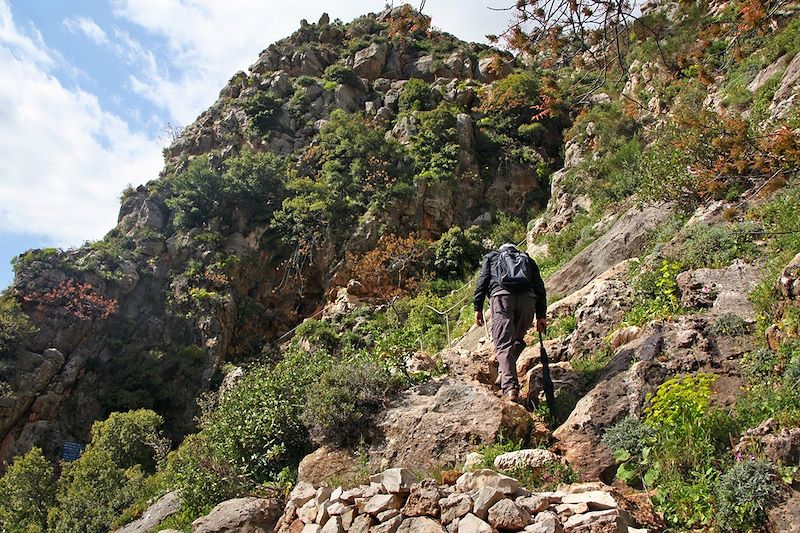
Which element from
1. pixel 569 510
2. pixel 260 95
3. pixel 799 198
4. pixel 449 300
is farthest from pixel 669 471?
pixel 260 95

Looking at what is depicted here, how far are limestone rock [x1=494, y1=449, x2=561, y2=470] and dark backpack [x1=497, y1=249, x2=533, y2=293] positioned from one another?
1917 millimetres

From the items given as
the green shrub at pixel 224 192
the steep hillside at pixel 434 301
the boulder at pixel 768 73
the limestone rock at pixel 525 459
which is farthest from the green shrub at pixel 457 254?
the limestone rock at pixel 525 459

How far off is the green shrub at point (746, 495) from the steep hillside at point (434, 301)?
18mm

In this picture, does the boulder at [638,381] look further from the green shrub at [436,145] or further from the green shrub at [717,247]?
the green shrub at [436,145]

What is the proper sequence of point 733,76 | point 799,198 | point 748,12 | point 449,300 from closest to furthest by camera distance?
point 748,12, point 799,198, point 733,76, point 449,300

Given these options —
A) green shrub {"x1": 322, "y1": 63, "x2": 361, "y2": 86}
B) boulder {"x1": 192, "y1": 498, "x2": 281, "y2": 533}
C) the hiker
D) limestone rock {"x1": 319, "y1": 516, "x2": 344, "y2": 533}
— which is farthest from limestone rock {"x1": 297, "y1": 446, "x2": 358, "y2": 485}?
green shrub {"x1": 322, "y1": 63, "x2": 361, "y2": 86}

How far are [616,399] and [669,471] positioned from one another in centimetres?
107

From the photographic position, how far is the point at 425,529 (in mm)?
3617

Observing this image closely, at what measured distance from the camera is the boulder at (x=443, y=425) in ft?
16.2

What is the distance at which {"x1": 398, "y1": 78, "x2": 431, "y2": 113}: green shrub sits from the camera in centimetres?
2461

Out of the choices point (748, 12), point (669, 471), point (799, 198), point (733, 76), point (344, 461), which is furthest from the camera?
point (733, 76)

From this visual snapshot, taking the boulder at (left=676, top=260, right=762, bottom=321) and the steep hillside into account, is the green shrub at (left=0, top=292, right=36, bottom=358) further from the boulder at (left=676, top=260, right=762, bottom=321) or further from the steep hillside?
the boulder at (left=676, top=260, right=762, bottom=321)

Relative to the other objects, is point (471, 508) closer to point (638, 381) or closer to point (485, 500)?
point (485, 500)

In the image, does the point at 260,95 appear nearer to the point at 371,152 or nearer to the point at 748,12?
the point at 371,152
